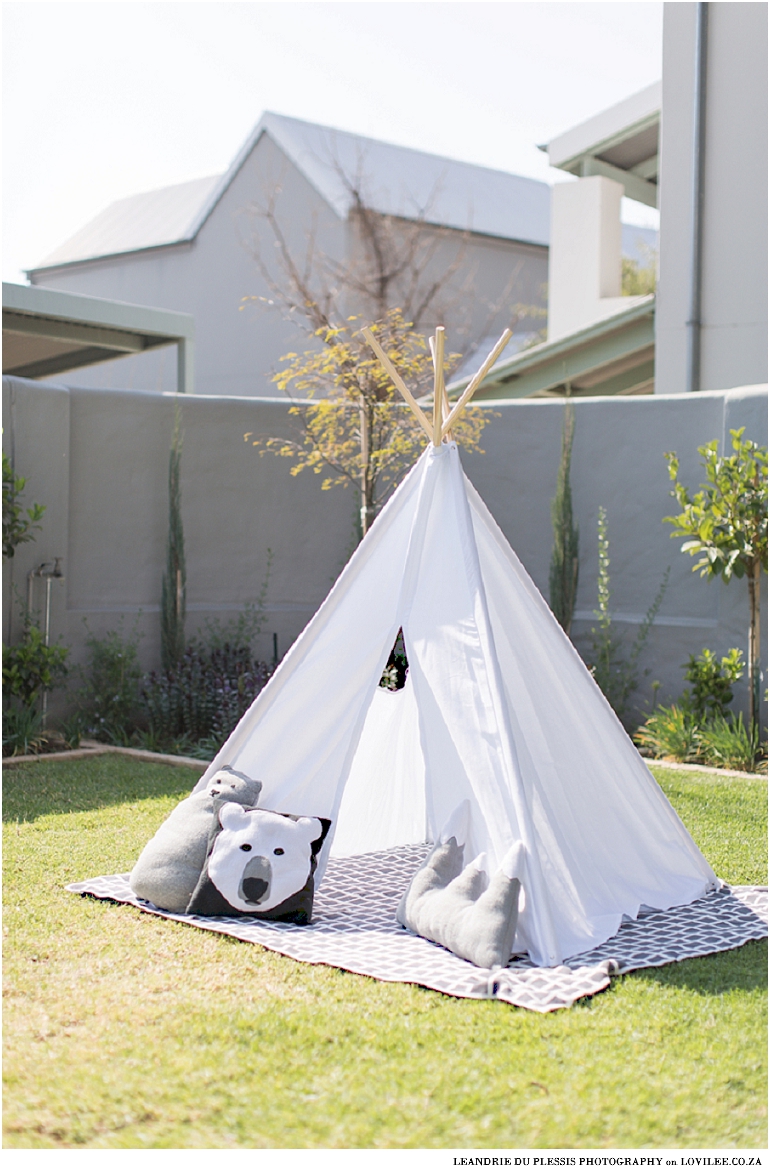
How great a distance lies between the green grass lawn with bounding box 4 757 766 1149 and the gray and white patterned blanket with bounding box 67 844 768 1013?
0.20 feet

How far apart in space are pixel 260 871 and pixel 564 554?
4.02 metres

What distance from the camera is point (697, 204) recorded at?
8.47 metres

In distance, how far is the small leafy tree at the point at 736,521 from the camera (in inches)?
245

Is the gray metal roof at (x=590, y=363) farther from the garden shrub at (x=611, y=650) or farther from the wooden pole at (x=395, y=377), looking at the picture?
the wooden pole at (x=395, y=377)

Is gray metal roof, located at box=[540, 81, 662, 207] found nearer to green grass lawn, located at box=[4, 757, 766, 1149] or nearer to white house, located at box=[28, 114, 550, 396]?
white house, located at box=[28, 114, 550, 396]

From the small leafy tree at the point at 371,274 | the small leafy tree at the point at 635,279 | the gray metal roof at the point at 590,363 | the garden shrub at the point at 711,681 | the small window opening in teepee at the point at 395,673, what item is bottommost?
the garden shrub at the point at 711,681

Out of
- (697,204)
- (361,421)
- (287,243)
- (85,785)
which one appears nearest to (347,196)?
(287,243)

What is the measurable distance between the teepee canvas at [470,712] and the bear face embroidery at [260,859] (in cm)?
13

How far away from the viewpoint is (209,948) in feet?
11.3

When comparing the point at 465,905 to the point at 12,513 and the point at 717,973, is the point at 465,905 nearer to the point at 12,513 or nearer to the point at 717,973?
the point at 717,973

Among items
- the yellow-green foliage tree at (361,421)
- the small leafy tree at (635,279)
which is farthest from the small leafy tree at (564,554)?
the small leafy tree at (635,279)

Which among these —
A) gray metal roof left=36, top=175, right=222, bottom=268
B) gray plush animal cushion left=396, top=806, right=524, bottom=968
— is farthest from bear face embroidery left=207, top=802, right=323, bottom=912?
gray metal roof left=36, top=175, right=222, bottom=268

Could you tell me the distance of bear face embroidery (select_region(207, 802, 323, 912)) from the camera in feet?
12.1

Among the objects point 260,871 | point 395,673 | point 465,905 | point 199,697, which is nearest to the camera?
point 465,905
